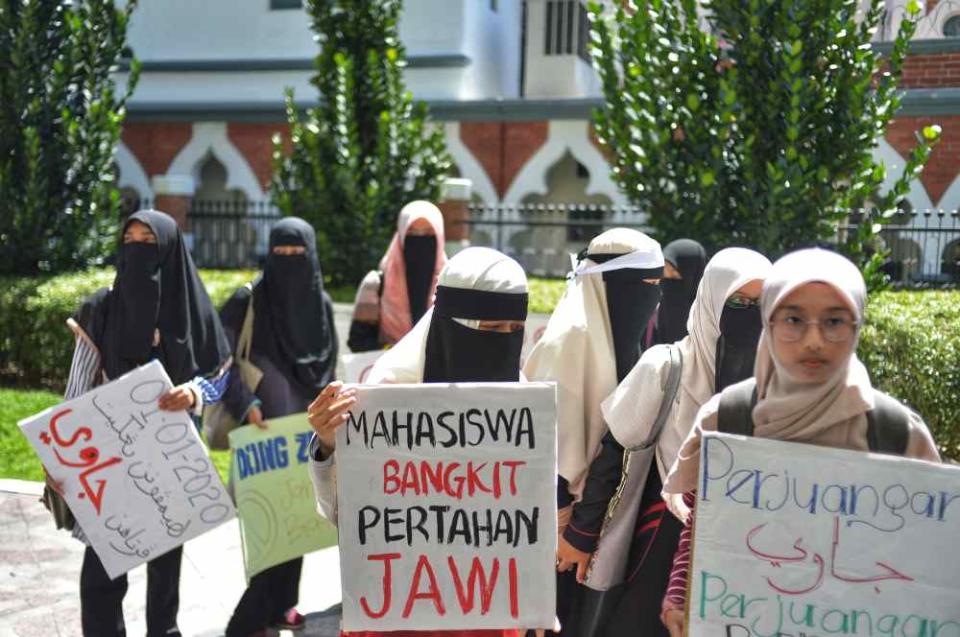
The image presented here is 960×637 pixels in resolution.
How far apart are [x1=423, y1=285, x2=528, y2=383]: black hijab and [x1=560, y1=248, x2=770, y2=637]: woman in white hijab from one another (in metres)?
0.41

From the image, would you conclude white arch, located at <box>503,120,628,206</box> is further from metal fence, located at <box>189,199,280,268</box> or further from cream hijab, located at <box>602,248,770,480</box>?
cream hijab, located at <box>602,248,770,480</box>

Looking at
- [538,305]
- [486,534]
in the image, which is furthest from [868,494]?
[538,305]

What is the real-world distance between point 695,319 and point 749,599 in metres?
1.11

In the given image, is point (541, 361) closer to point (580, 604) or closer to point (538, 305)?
point (580, 604)

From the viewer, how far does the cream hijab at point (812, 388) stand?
8.04 ft

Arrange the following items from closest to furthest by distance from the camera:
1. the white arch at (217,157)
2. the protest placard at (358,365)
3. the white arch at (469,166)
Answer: the protest placard at (358,365), the white arch at (469,166), the white arch at (217,157)

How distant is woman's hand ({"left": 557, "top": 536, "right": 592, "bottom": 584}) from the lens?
11.5 feet

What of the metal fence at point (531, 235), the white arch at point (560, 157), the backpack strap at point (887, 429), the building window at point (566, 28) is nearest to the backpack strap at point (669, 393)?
the backpack strap at point (887, 429)

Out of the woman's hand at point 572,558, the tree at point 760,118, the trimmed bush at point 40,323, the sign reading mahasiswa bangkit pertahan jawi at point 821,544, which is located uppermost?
the tree at point 760,118

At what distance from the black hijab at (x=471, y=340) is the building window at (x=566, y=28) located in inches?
746

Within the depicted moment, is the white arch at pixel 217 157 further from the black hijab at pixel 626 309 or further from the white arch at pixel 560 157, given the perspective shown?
the black hijab at pixel 626 309

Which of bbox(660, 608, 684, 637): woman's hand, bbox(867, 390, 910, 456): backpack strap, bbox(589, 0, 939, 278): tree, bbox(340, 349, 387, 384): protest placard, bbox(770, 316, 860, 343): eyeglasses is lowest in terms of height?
bbox(660, 608, 684, 637): woman's hand

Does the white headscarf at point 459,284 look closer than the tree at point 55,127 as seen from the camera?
Yes

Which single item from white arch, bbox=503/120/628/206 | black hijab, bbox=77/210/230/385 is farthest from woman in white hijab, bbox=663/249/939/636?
white arch, bbox=503/120/628/206
